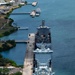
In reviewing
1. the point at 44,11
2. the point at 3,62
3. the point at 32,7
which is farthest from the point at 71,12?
the point at 3,62

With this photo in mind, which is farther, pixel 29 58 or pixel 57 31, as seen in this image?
pixel 57 31

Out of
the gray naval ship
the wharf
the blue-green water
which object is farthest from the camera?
the blue-green water

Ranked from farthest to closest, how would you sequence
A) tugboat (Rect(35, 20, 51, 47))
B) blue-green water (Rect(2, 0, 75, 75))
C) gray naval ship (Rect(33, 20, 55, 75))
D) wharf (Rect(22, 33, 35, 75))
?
tugboat (Rect(35, 20, 51, 47))
blue-green water (Rect(2, 0, 75, 75))
wharf (Rect(22, 33, 35, 75))
gray naval ship (Rect(33, 20, 55, 75))

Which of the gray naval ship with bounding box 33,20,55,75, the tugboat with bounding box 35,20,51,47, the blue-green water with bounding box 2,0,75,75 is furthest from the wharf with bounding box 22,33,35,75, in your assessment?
the tugboat with bounding box 35,20,51,47

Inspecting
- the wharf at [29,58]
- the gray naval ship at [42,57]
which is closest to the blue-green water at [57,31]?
the wharf at [29,58]

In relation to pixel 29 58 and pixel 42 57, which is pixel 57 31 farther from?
pixel 42 57

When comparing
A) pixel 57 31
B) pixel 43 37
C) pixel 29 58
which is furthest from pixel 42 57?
pixel 57 31

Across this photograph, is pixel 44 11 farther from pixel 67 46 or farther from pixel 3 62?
pixel 3 62

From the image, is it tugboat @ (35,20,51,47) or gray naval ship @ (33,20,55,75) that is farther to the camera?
tugboat @ (35,20,51,47)

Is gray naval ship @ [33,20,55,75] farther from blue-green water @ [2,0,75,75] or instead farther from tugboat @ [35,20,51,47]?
blue-green water @ [2,0,75,75]

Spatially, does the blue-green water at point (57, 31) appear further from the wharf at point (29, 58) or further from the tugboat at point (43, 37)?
the tugboat at point (43, 37)
